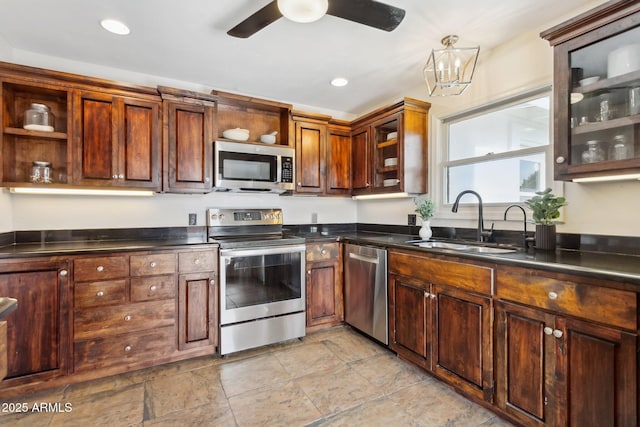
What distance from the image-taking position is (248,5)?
191 centimetres

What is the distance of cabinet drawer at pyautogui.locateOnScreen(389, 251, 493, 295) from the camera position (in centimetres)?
186

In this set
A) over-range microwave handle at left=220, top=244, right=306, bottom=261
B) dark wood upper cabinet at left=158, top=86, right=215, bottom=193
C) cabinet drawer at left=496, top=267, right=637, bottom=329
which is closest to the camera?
cabinet drawer at left=496, top=267, right=637, bottom=329

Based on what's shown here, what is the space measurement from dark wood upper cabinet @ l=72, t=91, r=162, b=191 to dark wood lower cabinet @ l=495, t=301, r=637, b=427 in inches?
112

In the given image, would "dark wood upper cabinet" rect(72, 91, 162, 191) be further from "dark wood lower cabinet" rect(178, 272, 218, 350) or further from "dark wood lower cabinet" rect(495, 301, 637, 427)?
"dark wood lower cabinet" rect(495, 301, 637, 427)

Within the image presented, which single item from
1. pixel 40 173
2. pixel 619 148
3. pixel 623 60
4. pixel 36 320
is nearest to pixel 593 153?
pixel 619 148

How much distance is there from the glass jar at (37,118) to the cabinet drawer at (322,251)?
2360 millimetres

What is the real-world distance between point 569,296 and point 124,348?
287 cm

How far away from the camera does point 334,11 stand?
1.62 meters

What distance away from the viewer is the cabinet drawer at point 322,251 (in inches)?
121

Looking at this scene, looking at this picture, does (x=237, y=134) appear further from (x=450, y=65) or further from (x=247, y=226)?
(x=450, y=65)

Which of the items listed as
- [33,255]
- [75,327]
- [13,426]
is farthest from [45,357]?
[33,255]

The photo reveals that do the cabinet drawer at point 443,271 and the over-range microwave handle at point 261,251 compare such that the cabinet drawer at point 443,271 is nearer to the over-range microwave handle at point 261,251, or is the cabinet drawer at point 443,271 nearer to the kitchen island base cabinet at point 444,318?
the kitchen island base cabinet at point 444,318

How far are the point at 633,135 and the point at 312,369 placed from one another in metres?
2.49

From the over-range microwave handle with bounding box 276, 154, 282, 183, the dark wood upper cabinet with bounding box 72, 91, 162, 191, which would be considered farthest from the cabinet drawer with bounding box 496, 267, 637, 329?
the dark wood upper cabinet with bounding box 72, 91, 162, 191
